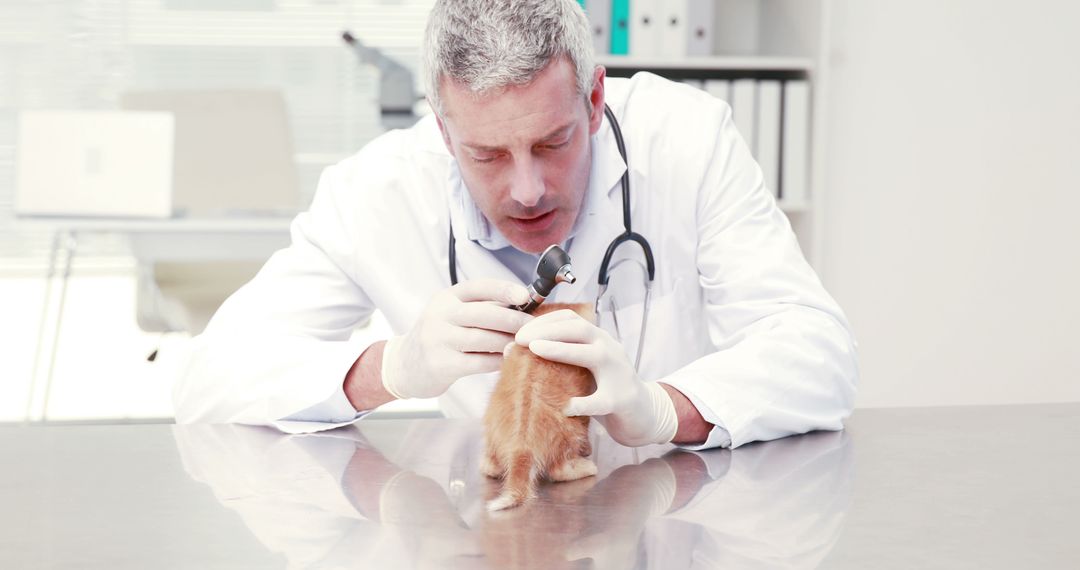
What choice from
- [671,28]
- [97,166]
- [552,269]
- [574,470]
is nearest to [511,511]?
[574,470]

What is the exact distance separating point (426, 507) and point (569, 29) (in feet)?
2.17

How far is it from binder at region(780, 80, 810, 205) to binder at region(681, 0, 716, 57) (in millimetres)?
287

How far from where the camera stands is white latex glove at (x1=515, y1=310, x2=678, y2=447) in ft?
3.09

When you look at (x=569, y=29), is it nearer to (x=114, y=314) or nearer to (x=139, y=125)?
(x=139, y=125)

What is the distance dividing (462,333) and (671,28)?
236 centimetres

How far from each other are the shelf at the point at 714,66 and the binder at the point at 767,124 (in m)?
0.08

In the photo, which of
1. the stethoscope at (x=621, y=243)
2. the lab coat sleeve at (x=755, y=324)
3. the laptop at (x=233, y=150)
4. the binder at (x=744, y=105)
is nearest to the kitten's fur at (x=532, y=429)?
the lab coat sleeve at (x=755, y=324)

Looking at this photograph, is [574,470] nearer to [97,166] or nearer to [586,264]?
[586,264]

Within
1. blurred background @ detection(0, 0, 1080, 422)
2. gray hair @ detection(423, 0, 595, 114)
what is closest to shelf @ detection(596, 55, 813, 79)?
blurred background @ detection(0, 0, 1080, 422)

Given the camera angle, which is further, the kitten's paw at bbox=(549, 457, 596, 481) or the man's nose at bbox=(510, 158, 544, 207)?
the man's nose at bbox=(510, 158, 544, 207)

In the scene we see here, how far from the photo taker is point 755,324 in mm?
1360

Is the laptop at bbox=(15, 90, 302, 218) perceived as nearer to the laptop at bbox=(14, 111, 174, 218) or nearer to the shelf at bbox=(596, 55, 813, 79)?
the laptop at bbox=(14, 111, 174, 218)

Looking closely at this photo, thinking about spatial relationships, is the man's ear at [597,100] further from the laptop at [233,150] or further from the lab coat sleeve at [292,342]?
the laptop at [233,150]

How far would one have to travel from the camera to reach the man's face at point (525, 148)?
1206 millimetres
